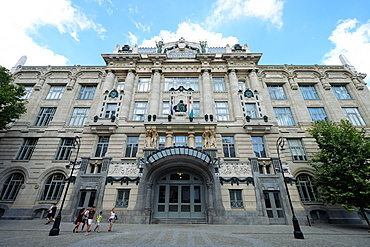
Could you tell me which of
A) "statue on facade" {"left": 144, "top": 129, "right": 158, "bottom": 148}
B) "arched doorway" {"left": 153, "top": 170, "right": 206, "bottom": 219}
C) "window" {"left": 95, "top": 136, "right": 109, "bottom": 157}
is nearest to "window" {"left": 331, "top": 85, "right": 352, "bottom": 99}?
"arched doorway" {"left": 153, "top": 170, "right": 206, "bottom": 219}

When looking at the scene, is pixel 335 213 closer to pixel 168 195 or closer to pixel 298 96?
pixel 298 96

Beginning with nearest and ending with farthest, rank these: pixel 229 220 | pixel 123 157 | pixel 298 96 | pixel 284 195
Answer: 1. pixel 229 220
2. pixel 284 195
3. pixel 123 157
4. pixel 298 96

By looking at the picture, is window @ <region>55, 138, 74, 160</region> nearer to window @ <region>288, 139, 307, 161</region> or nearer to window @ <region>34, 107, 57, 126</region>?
window @ <region>34, 107, 57, 126</region>

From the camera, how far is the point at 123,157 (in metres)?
18.0

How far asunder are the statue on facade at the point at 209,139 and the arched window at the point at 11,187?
69.5 ft

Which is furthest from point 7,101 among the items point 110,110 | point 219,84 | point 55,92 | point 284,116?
point 284,116

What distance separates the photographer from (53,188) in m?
17.8

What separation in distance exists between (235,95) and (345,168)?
1322cm

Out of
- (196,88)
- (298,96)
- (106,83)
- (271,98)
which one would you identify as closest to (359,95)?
(298,96)

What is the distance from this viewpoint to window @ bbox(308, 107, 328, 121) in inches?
861

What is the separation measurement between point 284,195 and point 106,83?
25918 millimetres

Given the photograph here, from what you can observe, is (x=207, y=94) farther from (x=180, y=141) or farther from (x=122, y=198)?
(x=122, y=198)

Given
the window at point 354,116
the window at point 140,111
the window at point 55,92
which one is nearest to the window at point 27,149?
the window at point 55,92

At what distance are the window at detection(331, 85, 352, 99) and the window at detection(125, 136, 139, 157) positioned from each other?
95.8ft
